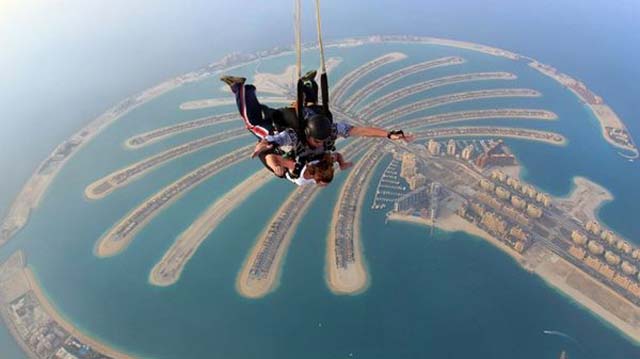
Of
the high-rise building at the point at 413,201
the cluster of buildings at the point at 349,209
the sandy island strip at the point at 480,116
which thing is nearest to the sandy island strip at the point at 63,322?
the cluster of buildings at the point at 349,209

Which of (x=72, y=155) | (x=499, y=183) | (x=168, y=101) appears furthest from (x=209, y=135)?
Result: (x=499, y=183)

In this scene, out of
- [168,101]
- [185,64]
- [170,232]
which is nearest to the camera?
[170,232]

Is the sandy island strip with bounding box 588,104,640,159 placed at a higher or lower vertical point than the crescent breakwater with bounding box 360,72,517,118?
lower

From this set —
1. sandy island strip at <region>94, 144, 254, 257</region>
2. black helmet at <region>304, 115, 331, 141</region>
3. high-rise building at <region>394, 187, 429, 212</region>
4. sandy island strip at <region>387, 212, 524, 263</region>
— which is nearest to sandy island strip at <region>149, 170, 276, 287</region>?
sandy island strip at <region>94, 144, 254, 257</region>

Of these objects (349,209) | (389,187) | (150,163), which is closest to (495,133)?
(389,187)

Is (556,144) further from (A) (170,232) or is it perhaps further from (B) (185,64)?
(B) (185,64)

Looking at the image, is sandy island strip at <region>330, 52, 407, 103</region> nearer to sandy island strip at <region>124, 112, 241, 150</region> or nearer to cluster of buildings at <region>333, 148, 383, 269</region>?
cluster of buildings at <region>333, 148, 383, 269</region>
